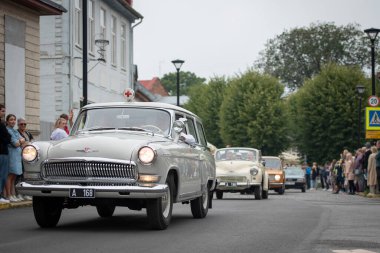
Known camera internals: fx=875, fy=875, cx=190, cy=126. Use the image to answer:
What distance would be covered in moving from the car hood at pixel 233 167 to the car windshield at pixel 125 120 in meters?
13.1

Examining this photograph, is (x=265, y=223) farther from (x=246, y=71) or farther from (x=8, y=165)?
(x=246, y=71)

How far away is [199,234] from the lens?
447 inches

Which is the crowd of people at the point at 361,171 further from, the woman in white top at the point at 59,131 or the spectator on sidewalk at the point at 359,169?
the woman in white top at the point at 59,131

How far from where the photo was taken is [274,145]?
74.6m

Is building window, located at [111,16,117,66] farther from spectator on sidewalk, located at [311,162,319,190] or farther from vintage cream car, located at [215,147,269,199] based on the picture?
spectator on sidewalk, located at [311,162,319,190]

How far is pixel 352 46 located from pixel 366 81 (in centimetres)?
1527

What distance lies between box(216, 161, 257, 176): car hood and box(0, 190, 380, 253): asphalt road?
414 inches

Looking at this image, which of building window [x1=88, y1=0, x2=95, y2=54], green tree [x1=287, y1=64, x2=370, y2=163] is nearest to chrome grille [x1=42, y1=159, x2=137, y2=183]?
building window [x1=88, y1=0, x2=95, y2=54]

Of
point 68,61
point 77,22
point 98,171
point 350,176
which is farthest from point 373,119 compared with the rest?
point 98,171

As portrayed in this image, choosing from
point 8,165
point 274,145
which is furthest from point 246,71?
point 8,165

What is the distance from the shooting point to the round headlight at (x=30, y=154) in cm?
1185

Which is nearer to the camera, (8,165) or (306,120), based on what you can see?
(8,165)

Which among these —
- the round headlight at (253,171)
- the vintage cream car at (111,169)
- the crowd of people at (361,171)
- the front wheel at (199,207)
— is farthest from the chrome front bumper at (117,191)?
the crowd of people at (361,171)

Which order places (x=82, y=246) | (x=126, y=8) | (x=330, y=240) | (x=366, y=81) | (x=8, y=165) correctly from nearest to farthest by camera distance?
(x=82, y=246), (x=330, y=240), (x=8, y=165), (x=126, y=8), (x=366, y=81)
